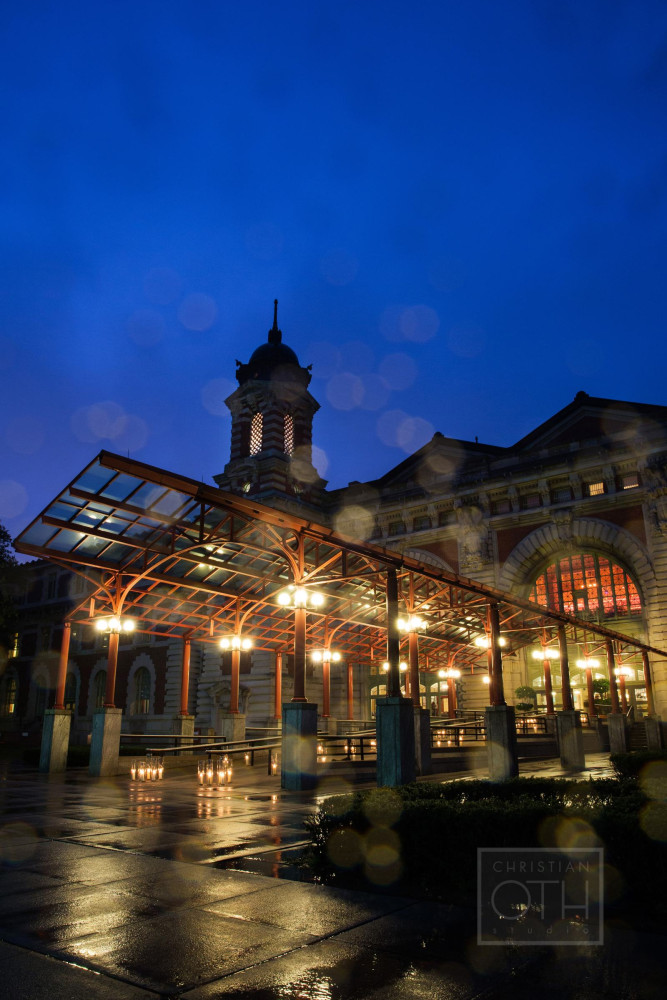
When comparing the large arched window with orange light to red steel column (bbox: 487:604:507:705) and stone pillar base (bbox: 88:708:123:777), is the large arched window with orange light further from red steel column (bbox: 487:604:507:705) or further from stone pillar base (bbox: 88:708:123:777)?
stone pillar base (bbox: 88:708:123:777)

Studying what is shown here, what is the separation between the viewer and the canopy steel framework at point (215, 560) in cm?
1788

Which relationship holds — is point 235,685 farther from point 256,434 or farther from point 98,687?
point 98,687

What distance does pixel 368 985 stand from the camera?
14.6 ft

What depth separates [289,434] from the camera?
52.4m

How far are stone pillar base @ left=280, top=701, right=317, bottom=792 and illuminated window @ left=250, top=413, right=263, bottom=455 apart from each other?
3550cm

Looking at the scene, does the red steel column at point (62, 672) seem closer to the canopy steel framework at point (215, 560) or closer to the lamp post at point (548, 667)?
the canopy steel framework at point (215, 560)

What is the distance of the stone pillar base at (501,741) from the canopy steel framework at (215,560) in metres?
2.56

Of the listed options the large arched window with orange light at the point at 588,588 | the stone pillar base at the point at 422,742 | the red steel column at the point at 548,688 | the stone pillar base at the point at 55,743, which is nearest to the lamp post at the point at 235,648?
the stone pillar base at the point at 55,743

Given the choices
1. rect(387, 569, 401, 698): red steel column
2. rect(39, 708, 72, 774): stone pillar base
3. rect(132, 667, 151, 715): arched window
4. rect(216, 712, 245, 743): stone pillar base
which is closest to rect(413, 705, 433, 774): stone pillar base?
rect(387, 569, 401, 698): red steel column

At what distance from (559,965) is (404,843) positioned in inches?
103

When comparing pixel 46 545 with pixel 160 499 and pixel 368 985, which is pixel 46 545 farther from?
pixel 368 985

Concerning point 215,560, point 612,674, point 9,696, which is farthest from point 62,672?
point 9,696

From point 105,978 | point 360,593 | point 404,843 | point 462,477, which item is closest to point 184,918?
point 105,978

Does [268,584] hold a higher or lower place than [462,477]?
lower
